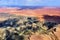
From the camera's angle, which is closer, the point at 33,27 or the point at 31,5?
the point at 33,27

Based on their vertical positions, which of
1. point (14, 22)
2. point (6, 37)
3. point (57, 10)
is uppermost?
point (57, 10)

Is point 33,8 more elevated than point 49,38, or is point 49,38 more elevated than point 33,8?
point 33,8

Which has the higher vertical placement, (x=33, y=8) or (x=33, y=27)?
(x=33, y=8)

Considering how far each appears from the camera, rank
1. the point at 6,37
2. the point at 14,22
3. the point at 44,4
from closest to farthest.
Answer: the point at 6,37 < the point at 14,22 < the point at 44,4

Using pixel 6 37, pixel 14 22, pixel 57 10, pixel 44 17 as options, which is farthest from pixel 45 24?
pixel 6 37

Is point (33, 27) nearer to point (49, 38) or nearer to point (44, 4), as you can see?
point (49, 38)

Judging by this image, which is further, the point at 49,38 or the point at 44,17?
the point at 44,17

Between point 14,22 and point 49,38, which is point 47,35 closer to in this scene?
point 49,38

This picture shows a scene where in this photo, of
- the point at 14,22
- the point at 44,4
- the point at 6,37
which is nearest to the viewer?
the point at 6,37

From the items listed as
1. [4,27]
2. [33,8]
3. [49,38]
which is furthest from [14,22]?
[49,38]
